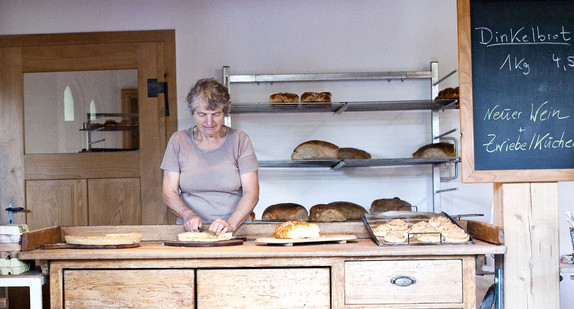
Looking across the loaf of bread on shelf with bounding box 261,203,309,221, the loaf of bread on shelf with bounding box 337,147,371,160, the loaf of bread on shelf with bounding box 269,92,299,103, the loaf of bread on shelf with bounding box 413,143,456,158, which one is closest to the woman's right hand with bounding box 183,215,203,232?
the loaf of bread on shelf with bounding box 261,203,309,221

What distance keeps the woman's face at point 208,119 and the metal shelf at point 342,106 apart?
116cm

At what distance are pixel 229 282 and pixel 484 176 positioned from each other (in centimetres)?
97

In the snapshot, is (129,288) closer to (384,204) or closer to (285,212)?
(285,212)

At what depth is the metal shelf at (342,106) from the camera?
3900mm

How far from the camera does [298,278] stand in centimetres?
209

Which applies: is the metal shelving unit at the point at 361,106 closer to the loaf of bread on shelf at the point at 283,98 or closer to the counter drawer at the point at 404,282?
the loaf of bread on shelf at the point at 283,98

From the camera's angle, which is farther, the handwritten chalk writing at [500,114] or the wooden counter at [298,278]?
the handwritten chalk writing at [500,114]

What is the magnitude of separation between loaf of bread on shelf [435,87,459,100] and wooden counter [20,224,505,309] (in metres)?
1.89

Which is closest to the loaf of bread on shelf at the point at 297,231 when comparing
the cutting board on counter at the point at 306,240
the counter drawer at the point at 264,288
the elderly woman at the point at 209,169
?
the cutting board on counter at the point at 306,240

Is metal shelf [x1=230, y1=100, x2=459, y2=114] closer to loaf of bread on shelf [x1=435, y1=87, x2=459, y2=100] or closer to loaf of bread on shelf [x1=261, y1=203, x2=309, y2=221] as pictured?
loaf of bread on shelf [x1=435, y1=87, x2=459, y2=100]

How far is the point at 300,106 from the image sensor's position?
3977mm

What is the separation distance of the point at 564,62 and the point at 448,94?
1649 mm

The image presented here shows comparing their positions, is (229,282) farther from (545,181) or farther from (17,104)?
(17,104)

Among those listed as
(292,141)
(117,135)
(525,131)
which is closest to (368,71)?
(292,141)
